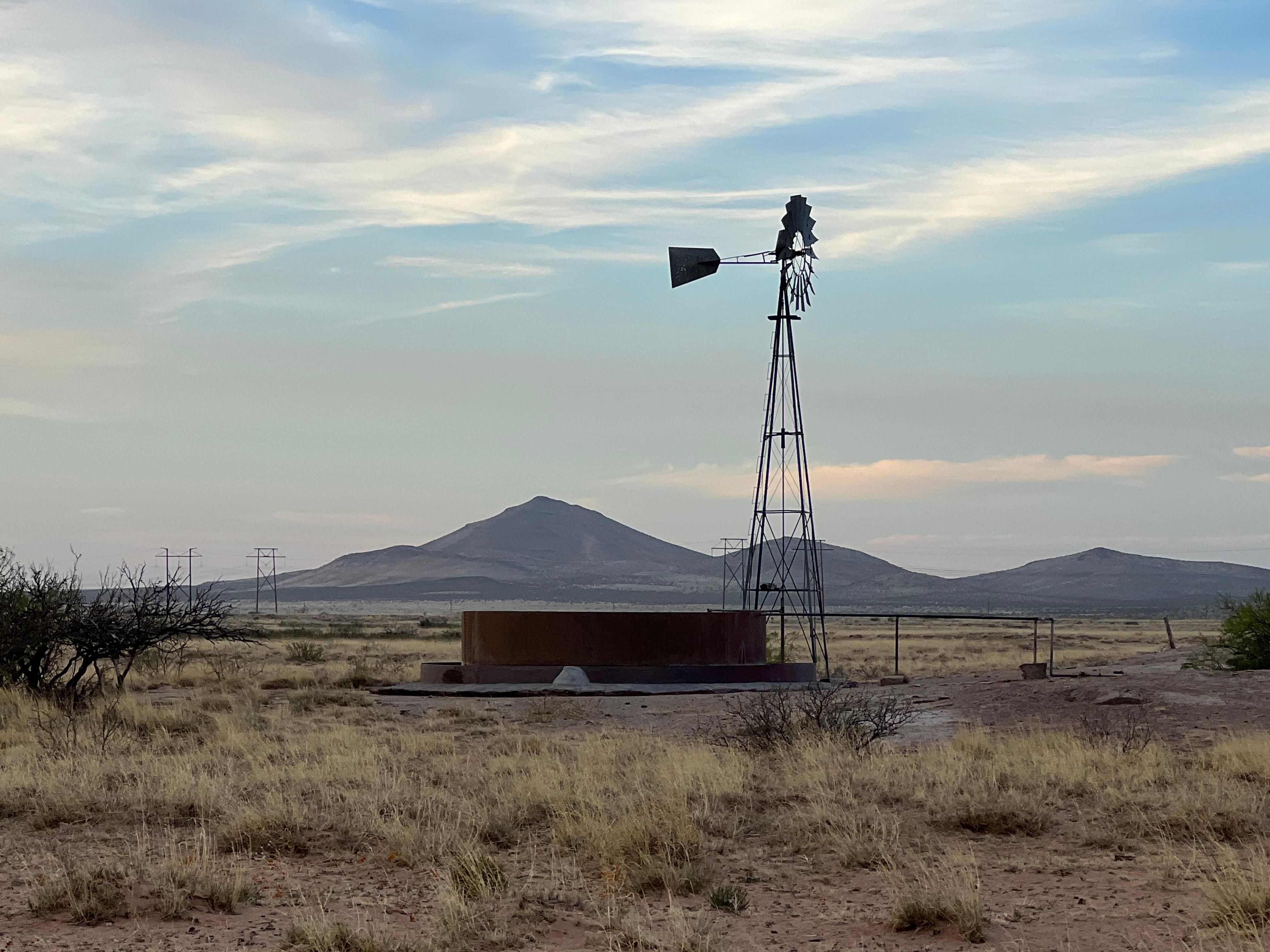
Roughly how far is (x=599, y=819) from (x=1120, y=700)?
493 inches

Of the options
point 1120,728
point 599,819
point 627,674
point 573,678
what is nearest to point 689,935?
point 599,819

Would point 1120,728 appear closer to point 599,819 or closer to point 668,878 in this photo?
point 599,819

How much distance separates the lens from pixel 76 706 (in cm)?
2264

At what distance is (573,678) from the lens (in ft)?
90.2

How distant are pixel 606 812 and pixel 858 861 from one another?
2579 mm

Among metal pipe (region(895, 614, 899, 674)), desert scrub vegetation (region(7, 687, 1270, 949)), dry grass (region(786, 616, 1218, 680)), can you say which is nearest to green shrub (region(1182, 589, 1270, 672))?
dry grass (region(786, 616, 1218, 680))

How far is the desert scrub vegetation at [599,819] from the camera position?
9227 millimetres

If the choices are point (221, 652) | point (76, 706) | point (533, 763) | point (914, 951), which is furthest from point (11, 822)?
point (221, 652)

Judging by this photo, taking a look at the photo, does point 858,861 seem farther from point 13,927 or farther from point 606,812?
point 13,927

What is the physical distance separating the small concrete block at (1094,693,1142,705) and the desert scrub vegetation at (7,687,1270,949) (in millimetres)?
3460

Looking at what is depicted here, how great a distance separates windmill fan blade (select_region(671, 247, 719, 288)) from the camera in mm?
29609

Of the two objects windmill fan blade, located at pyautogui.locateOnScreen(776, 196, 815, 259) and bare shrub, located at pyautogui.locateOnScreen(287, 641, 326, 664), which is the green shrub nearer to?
windmill fan blade, located at pyautogui.locateOnScreen(776, 196, 815, 259)

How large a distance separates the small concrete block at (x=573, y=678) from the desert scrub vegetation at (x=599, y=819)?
8.69m

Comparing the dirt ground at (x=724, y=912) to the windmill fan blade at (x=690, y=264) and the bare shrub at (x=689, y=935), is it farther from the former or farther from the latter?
the windmill fan blade at (x=690, y=264)
